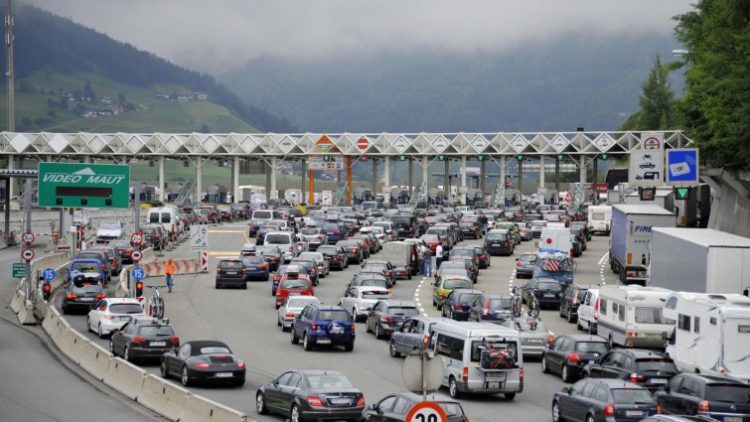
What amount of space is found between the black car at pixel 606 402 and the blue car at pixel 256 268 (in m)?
34.6

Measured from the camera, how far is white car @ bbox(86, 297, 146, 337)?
37594 millimetres

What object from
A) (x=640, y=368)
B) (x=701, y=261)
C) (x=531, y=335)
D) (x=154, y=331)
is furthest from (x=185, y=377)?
(x=701, y=261)

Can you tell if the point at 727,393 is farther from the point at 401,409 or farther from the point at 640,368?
the point at 401,409

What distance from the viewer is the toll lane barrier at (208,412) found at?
20464 mm

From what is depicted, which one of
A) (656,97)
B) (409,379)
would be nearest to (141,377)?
(409,379)

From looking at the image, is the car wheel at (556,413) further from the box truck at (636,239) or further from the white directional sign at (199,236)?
the white directional sign at (199,236)

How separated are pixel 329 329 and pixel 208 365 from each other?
713 cm

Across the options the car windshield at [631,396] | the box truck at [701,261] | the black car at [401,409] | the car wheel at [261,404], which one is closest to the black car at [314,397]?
the car wheel at [261,404]

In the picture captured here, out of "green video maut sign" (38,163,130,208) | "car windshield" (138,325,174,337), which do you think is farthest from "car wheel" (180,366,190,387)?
"green video maut sign" (38,163,130,208)

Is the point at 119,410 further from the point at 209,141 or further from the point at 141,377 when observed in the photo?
the point at 209,141

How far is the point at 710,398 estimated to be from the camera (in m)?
22.0

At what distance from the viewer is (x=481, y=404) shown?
2608 cm

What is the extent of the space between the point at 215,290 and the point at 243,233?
40950 mm

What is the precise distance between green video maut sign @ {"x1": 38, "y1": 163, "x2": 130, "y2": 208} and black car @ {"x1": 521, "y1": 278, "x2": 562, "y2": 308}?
62.4ft
